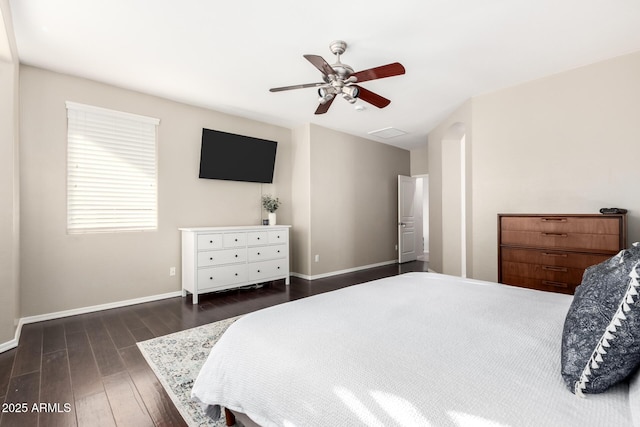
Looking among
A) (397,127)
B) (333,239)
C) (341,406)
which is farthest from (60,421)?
(397,127)

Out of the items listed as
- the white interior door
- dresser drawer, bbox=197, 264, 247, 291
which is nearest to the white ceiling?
dresser drawer, bbox=197, 264, 247, 291

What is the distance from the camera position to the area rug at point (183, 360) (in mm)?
1664

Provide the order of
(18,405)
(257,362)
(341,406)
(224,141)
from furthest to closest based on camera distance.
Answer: (224,141)
(18,405)
(257,362)
(341,406)

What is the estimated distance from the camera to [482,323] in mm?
1345

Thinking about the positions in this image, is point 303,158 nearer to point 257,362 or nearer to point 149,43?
point 149,43

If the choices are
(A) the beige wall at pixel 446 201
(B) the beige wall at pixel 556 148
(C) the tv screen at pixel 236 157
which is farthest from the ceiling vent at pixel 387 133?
(C) the tv screen at pixel 236 157

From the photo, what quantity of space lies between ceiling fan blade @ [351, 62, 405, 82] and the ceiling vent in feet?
9.40

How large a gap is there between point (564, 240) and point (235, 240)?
139 inches

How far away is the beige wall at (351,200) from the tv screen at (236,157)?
71 centimetres

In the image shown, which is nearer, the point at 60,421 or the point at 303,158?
the point at 60,421

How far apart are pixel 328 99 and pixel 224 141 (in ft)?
7.13

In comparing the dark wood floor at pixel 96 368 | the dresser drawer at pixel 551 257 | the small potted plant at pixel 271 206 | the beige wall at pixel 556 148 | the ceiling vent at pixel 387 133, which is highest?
the ceiling vent at pixel 387 133

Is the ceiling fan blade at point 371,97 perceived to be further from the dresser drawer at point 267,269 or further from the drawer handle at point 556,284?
the dresser drawer at point 267,269

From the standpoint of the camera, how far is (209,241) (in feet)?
12.4
